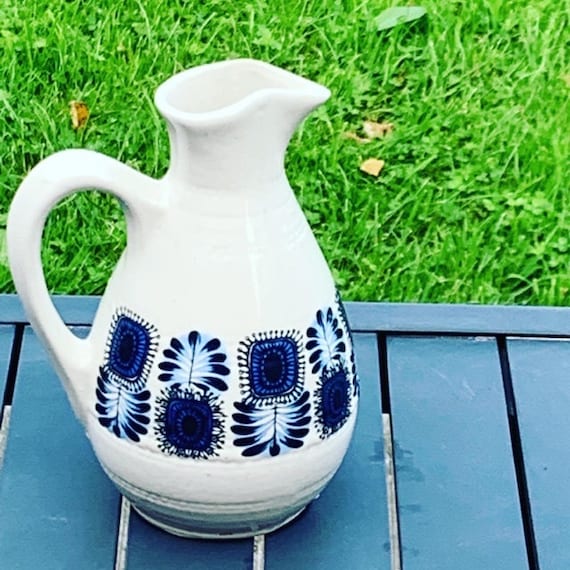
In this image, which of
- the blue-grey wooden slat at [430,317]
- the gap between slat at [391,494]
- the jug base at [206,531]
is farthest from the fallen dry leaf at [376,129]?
the jug base at [206,531]

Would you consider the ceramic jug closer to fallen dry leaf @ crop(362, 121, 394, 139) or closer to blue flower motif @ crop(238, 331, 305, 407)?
blue flower motif @ crop(238, 331, 305, 407)

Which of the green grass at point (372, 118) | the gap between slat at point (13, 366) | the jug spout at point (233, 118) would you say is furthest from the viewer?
the green grass at point (372, 118)

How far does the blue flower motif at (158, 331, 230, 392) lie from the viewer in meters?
0.94

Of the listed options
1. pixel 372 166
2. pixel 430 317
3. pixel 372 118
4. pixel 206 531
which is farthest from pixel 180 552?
pixel 372 118

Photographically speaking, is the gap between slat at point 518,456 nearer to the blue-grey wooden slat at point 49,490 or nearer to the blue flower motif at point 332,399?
the blue flower motif at point 332,399

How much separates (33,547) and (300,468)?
0.73 ft

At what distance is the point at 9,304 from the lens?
1272 mm

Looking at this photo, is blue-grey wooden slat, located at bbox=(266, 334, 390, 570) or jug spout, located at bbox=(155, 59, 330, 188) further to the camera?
blue-grey wooden slat, located at bbox=(266, 334, 390, 570)

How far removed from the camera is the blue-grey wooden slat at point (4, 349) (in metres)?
1.20

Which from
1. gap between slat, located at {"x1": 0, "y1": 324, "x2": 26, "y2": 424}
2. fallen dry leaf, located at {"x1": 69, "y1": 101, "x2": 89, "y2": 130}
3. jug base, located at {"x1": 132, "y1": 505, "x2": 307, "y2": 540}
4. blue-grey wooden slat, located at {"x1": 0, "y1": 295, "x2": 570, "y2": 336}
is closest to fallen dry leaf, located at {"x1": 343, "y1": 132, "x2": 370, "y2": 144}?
fallen dry leaf, located at {"x1": 69, "y1": 101, "x2": 89, "y2": 130}

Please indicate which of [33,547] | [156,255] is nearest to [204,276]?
[156,255]

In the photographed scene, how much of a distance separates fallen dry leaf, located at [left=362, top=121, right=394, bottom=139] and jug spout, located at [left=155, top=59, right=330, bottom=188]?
2.90ft

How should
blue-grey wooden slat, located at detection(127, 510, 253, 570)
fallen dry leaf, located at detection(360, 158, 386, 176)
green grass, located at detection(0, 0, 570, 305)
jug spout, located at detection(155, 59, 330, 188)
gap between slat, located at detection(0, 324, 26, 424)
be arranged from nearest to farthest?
jug spout, located at detection(155, 59, 330, 188), blue-grey wooden slat, located at detection(127, 510, 253, 570), gap between slat, located at detection(0, 324, 26, 424), green grass, located at detection(0, 0, 570, 305), fallen dry leaf, located at detection(360, 158, 386, 176)

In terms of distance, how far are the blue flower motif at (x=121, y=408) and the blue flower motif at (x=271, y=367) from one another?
7 centimetres
